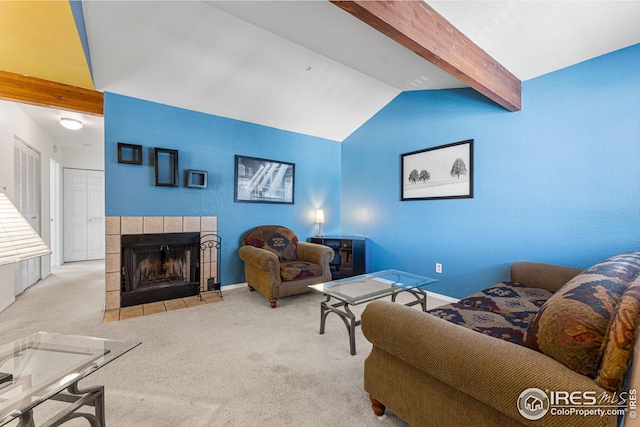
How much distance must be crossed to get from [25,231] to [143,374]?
120cm

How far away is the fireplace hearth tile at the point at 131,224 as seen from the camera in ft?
9.31

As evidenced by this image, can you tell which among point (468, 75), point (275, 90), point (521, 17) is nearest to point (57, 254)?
point (275, 90)

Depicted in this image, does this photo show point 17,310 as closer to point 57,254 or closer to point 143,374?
point 143,374

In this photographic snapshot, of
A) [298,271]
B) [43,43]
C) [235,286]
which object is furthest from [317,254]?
[43,43]

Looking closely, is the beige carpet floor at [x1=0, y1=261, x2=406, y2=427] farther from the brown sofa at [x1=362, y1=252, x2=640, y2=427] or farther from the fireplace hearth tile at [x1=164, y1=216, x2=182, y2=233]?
the fireplace hearth tile at [x1=164, y1=216, x2=182, y2=233]

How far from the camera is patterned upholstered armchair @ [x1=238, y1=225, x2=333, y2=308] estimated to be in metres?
2.80

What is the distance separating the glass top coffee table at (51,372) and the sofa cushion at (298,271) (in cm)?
181

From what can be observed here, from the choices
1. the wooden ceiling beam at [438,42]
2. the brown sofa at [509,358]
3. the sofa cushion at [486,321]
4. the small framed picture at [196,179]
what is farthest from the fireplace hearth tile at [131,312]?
the wooden ceiling beam at [438,42]

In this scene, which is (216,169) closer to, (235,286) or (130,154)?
(130,154)

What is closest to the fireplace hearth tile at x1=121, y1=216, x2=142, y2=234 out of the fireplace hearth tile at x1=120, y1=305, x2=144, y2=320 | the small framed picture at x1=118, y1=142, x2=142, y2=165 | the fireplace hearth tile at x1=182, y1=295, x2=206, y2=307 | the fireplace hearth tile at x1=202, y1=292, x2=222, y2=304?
the small framed picture at x1=118, y1=142, x2=142, y2=165

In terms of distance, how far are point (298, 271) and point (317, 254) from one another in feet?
1.29

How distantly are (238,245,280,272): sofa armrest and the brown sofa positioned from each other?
65.6 inches

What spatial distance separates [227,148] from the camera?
349 cm

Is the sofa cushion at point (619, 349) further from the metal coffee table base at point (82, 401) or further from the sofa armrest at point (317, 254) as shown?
the sofa armrest at point (317, 254)
